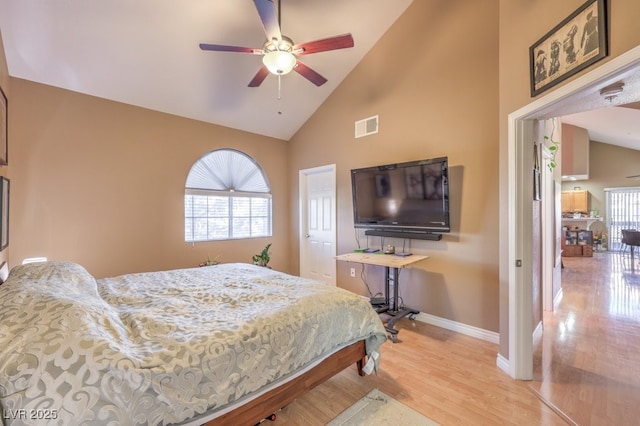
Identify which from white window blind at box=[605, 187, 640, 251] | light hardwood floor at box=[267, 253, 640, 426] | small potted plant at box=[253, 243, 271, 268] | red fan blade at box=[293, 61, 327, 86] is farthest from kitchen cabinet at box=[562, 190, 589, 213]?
red fan blade at box=[293, 61, 327, 86]

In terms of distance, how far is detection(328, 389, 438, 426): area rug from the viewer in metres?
1.69

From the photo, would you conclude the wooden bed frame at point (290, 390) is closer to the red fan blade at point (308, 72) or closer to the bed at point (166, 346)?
the bed at point (166, 346)

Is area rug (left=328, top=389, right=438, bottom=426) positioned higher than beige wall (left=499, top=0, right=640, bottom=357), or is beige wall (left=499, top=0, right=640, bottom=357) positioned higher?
beige wall (left=499, top=0, right=640, bottom=357)

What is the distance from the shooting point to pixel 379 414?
176cm

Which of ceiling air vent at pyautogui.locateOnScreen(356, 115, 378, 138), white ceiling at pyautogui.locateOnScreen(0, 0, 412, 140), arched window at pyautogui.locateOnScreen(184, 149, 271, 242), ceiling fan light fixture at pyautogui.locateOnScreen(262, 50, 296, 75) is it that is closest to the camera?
ceiling fan light fixture at pyautogui.locateOnScreen(262, 50, 296, 75)

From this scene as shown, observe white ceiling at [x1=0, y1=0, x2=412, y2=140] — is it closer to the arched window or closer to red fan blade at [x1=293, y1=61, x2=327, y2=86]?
the arched window

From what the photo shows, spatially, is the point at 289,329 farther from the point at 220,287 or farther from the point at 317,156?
the point at 317,156

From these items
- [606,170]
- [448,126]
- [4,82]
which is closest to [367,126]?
[448,126]

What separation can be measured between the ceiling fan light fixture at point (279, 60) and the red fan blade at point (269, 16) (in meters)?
0.12

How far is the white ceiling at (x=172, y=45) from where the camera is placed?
2504mm

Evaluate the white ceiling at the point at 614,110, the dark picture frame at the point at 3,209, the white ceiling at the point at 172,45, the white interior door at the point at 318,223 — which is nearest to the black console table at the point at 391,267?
the white interior door at the point at 318,223

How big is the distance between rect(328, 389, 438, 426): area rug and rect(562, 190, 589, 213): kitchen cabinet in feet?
34.4

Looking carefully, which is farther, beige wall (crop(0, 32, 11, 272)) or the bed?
beige wall (crop(0, 32, 11, 272))

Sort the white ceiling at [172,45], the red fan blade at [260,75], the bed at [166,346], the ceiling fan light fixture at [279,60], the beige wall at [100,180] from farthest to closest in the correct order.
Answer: the beige wall at [100,180] → the red fan blade at [260,75] → the white ceiling at [172,45] → the ceiling fan light fixture at [279,60] → the bed at [166,346]
